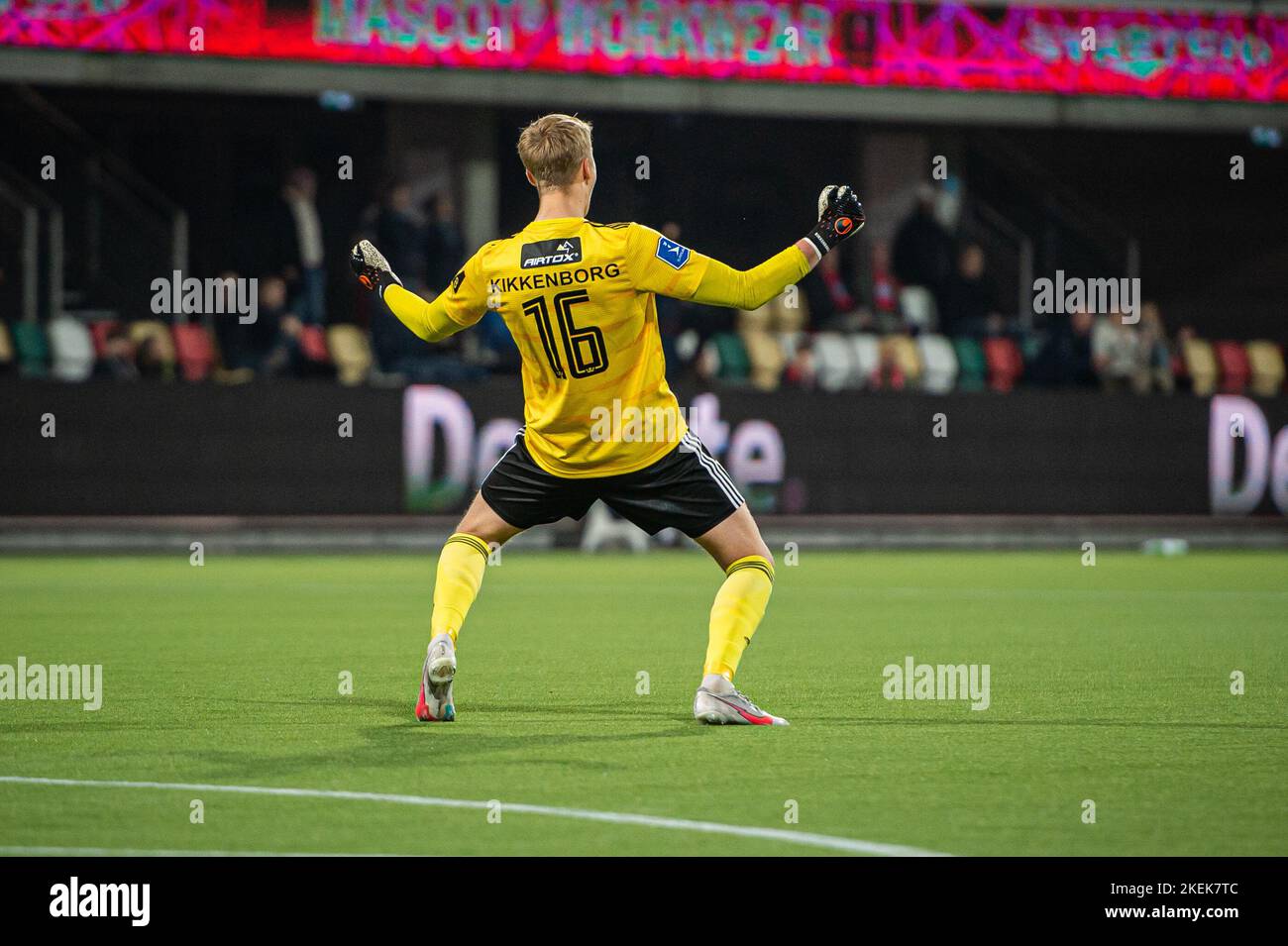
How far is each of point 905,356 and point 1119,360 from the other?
2.74 m

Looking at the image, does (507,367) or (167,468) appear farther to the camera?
(507,367)

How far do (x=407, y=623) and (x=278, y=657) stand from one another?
2.46m

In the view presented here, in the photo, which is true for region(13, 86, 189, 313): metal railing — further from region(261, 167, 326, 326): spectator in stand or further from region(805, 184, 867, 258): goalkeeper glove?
region(805, 184, 867, 258): goalkeeper glove

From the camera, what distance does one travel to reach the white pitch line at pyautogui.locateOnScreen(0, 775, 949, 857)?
554 centimetres

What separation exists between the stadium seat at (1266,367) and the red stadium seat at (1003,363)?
3.11 m

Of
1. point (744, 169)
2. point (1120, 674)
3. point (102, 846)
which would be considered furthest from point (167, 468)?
point (102, 846)

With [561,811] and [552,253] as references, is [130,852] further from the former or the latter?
[552,253]

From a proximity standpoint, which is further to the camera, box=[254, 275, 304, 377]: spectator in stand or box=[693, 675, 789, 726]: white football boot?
box=[254, 275, 304, 377]: spectator in stand

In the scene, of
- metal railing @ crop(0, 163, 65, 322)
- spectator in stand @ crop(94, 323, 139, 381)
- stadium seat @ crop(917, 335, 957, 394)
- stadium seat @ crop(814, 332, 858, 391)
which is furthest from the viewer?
stadium seat @ crop(917, 335, 957, 394)

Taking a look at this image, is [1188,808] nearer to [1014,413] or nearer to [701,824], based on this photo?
[701,824]

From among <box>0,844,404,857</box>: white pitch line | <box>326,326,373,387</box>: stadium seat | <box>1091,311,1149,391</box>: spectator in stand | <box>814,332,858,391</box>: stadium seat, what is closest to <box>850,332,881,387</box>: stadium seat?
<box>814,332,858,391</box>: stadium seat

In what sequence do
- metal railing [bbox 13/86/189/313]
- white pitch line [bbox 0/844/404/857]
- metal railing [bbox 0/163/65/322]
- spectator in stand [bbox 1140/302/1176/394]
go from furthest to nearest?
1. spectator in stand [bbox 1140/302/1176/394]
2. metal railing [bbox 13/86/189/313]
3. metal railing [bbox 0/163/65/322]
4. white pitch line [bbox 0/844/404/857]

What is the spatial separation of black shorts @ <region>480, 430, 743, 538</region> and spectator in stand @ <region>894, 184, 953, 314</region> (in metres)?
18.1
